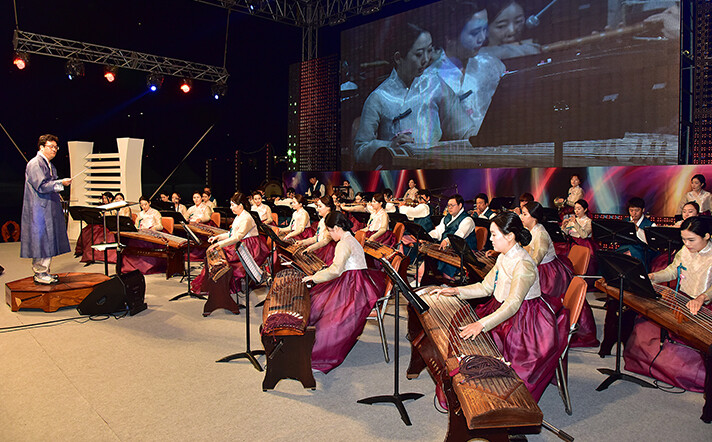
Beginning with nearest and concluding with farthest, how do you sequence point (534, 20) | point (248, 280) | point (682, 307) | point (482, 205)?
point (682, 307) → point (248, 280) → point (482, 205) → point (534, 20)

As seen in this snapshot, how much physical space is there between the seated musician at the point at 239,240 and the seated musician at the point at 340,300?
7.33 ft

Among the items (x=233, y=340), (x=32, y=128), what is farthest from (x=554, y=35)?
(x=32, y=128)

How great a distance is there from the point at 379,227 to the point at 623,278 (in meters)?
3.94

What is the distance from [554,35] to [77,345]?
386 inches

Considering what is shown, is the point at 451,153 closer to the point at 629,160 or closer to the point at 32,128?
the point at 629,160

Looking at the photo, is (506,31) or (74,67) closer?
(506,31)

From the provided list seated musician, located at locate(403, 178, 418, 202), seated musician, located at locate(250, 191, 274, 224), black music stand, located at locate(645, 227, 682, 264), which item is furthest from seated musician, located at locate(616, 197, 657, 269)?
seated musician, located at locate(403, 178, 418, 202)

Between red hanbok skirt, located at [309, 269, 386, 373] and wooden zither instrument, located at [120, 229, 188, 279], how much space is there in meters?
3.44

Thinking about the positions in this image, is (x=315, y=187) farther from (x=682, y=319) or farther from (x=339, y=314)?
(x=682, y=319)

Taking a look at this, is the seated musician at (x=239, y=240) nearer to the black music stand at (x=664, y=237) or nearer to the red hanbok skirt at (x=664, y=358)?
the red hanbok skirt at (x=664, y=358)

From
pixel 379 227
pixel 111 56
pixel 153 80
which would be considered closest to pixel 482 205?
Answer: pixel 379 227

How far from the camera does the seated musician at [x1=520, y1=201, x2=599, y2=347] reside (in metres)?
4.53

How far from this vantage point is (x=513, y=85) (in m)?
10.8

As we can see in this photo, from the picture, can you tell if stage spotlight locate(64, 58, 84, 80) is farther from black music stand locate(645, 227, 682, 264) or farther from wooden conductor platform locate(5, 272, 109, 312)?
black music stand locate(645, 227, 682, 264)
